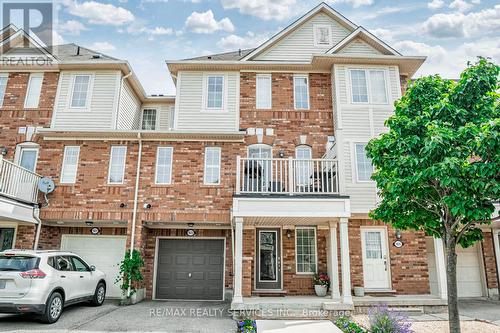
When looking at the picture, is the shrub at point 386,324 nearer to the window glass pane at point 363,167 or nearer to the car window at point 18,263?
the window glass pane at point 363,167

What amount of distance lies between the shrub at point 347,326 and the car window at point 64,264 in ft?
23.0

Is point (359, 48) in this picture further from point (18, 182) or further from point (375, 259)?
point (18, 182)

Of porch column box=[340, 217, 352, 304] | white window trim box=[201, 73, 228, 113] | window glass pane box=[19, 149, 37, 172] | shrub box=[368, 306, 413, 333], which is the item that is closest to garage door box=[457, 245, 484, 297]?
porch column box=[340, 217, 352, 304]

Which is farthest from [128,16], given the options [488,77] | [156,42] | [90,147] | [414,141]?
[488,77]

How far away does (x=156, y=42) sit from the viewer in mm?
12461

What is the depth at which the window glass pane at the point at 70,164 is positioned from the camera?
12000 millimetres

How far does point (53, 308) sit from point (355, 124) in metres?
10.4

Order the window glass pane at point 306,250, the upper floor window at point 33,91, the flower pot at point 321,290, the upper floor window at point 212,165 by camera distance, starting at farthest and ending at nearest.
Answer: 1. the upper floor window at point 33,91
2. the upper floor window at point 212,165
3. the window glass pane at point 306,250
4. the flower pot at point 321,290

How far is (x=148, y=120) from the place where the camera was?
1605cm

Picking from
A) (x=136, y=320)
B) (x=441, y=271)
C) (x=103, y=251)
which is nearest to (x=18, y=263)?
(x=136, y=320)

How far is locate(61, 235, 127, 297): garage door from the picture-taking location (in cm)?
1233

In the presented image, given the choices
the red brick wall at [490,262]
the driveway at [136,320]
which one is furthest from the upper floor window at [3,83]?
the red brick wall at [490,262]

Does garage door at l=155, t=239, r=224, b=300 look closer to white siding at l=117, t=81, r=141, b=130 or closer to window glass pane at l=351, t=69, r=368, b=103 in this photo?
white siding at l=117, t=81, r=141, b=130

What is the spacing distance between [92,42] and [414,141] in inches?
549
